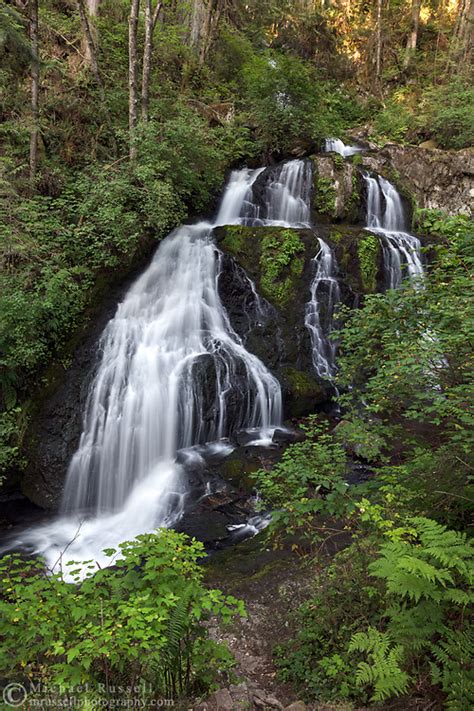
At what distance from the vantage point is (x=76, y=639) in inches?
93.1

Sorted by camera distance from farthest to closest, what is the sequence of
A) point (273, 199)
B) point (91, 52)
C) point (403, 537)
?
1. point (273, 199)
2. point (91, 52)
3. point (403, 537)

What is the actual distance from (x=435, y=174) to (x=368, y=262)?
23.9 feet

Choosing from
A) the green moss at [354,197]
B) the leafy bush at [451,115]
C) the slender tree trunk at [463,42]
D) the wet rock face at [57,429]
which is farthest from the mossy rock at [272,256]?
the slender tree trunk at [463,42]

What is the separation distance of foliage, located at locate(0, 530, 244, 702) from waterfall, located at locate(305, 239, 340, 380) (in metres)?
7.63

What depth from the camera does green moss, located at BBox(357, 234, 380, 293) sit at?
1102cm

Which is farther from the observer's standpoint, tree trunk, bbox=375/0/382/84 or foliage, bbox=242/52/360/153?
tree trunk, bbox=375/0/382/84

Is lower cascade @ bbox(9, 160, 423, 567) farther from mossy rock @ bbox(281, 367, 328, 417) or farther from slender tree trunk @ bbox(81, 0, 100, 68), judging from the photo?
slender tree trunk @ bbox(81, 0, 100, 68)

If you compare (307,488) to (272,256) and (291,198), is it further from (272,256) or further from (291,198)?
(291,198)

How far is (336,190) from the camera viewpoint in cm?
1298

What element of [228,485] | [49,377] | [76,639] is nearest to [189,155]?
[49,377]

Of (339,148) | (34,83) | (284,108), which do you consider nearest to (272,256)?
(34,83)

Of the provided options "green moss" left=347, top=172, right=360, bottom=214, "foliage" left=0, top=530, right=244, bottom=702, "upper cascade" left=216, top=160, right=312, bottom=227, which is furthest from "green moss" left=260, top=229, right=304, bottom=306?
"foliage" left=0, top=530, right=244, bottom=702

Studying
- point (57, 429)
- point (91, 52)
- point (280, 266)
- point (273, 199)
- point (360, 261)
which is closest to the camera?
point (57, 429)

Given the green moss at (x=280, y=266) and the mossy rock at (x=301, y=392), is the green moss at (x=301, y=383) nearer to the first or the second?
the mossy rock at (x=301, y=392)
